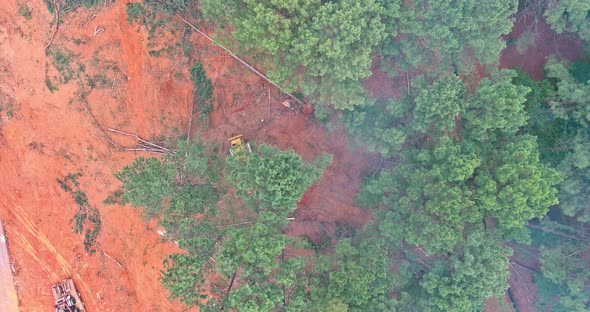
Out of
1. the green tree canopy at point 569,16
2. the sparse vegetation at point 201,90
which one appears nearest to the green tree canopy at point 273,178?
the sparse vegetation at point 201,90

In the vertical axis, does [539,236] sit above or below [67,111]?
above

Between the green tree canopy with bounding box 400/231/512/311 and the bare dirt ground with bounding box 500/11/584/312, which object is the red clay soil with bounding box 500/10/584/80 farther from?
the green tree canopy with bounding box 400/231/512/311

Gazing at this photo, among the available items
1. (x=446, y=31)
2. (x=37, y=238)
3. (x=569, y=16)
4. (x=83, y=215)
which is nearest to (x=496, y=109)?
(x=446, y=31)

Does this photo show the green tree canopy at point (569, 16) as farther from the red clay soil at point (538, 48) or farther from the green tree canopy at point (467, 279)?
the green tree canopy at point (467, 279)

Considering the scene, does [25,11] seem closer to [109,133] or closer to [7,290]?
[109,133]

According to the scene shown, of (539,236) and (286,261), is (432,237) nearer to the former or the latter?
(286,261)

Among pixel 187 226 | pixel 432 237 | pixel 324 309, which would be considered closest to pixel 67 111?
pixel 187 226
